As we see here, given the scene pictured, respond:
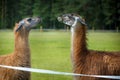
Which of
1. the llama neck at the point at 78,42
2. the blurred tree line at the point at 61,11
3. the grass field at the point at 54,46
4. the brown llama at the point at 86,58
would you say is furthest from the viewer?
the grass field at the point at 54,46

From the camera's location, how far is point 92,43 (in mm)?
9000

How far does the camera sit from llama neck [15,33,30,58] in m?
5.81

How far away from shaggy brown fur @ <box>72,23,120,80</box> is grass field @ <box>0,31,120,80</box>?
2229 millimetres

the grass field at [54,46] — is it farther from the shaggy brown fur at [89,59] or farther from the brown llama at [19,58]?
the shaggy brown fur at [89,59]

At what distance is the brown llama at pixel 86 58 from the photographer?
5.34m


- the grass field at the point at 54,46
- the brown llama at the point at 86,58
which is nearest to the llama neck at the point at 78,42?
the brown llama at the point at 86,58

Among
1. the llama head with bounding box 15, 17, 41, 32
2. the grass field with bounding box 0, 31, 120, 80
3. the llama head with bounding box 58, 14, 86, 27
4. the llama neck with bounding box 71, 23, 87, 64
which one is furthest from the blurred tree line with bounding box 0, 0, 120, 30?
the llama neck with bounding box 71, 23, 87, 64

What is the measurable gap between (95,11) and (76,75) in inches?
135

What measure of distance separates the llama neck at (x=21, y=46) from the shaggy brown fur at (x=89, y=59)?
62cm

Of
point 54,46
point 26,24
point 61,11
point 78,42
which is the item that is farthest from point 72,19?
point 54,46

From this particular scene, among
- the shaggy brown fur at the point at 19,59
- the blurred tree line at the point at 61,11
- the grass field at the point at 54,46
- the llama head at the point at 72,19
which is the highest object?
the llama head at the point at 72,19

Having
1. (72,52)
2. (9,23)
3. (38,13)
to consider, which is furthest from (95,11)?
(72,52)

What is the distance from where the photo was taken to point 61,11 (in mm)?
8234

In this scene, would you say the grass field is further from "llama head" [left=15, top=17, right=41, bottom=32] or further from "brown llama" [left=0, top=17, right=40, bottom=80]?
"brown llama" [left=0, top=17, right=40, bottom=80]
